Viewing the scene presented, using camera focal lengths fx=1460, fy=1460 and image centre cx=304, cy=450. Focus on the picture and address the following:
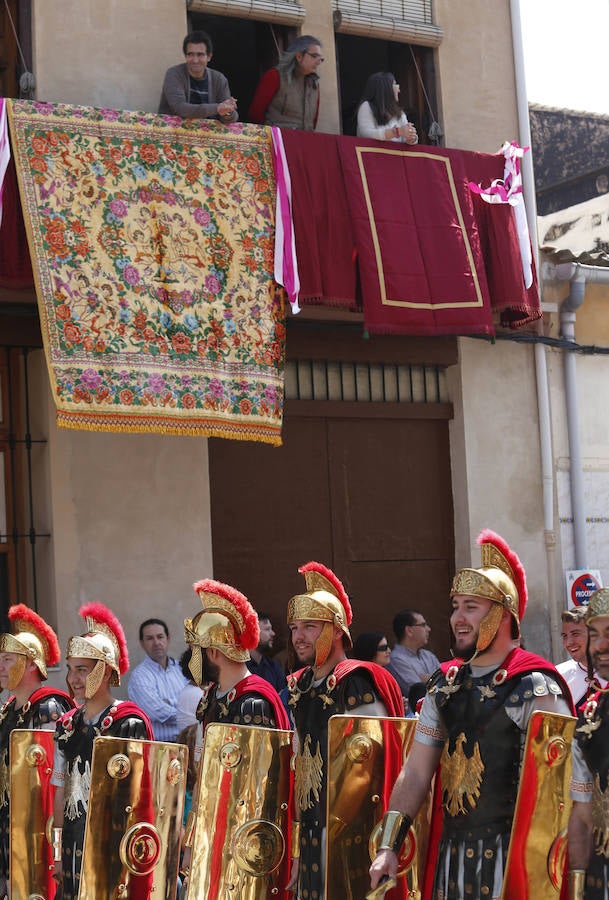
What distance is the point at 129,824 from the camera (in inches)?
252

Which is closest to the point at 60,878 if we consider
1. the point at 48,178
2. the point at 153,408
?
the point at 153,408

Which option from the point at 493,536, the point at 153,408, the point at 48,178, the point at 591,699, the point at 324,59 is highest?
the point at 324,59

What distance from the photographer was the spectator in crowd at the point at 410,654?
412 inches

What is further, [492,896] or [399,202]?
[399,202]

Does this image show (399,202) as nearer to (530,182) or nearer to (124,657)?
(530,182)

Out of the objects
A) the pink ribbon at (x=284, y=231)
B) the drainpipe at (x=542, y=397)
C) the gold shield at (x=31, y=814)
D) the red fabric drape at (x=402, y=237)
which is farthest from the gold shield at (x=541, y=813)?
the drainpipe at (x=542, y=397)

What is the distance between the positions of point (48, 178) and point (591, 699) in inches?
233

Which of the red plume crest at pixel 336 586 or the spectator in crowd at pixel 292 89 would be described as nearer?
the red plume crest at pixel 336 586

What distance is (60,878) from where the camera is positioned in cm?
673

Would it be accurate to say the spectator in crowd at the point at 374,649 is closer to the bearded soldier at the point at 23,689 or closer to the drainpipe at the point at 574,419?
the bearded soldier at the point at 23,689

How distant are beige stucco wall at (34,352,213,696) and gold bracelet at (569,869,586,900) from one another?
5799 millimetres

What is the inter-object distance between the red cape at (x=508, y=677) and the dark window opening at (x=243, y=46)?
7.93 metres

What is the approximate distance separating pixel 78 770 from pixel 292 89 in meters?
6.27

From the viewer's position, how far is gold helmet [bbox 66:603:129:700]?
22.5 ft
